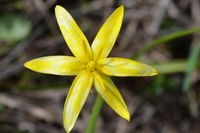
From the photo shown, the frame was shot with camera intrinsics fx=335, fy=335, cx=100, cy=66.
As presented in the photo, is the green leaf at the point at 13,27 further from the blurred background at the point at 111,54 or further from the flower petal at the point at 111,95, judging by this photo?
the flower petal at the point at 111,95

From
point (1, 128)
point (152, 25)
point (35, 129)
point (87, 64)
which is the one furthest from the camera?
point (152, 25)

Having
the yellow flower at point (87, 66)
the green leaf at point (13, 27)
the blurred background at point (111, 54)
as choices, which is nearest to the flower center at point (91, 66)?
the yellow flower at point (87, 66)

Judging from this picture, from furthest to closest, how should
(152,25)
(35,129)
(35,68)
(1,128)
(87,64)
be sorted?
(152,25) → (35,129) → (1,128) → (87,64) → (35,68)

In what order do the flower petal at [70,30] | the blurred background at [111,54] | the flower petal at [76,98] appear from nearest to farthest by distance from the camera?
the flower petal at [76,98]
the flower petal at [70,30]
the blurred background at [111,54]

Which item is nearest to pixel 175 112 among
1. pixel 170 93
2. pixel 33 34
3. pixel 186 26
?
pixel 170 93

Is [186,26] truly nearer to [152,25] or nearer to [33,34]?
[152,25]

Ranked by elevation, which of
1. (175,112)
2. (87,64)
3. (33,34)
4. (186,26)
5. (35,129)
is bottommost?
(175,112)
